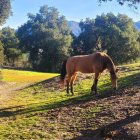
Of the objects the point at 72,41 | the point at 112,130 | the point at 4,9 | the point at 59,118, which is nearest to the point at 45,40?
the point at 72,41

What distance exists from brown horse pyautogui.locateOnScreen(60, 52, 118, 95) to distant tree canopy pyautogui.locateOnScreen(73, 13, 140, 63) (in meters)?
→ 62.8

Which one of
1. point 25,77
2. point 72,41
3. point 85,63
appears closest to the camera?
point 85,63

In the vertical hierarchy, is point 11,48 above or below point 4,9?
below

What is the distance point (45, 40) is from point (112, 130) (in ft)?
254

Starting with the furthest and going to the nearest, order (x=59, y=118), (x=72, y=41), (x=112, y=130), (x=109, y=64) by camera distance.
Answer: (x=72, y=41), (x=109, y=64), (x=59, y=118), (x=112, y=130)

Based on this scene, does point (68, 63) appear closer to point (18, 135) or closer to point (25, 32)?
point (18, 135)

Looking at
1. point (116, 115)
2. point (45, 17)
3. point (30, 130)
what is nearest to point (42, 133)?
point (30, 130)

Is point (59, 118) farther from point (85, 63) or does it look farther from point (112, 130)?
point (85, 63)

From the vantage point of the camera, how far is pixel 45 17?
340 ft

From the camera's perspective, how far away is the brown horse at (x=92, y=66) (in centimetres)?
1902

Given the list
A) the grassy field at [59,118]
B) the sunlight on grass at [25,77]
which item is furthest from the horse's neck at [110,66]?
the sunlight on grass at [25,77]

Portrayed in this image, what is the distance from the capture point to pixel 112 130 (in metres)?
11.8

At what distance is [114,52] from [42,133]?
73.6 m

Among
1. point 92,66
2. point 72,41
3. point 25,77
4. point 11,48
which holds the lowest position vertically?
point 25,77
